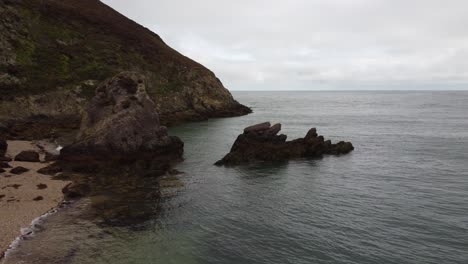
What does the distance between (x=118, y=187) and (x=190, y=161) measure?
15.4 m

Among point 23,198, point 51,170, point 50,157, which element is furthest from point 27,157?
point 23,198

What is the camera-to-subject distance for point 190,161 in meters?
50.2

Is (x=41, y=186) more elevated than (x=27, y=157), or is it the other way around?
(x=27, y=157)

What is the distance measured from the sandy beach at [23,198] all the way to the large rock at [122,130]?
600cm

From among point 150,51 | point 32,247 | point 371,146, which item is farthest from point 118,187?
point 150,51

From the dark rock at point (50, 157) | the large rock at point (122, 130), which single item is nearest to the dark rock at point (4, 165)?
the dark rock at point (50, 157)

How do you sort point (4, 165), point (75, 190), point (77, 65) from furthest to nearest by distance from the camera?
point (77, 65)
point (4, 165)
point (75, 190)

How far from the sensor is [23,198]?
30.2 m

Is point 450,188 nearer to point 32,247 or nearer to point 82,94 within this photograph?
point 32,247

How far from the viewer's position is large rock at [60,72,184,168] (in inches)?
1759

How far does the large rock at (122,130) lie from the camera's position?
4469cm

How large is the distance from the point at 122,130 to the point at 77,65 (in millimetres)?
46344

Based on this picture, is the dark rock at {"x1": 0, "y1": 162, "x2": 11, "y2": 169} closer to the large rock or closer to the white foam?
the large rock

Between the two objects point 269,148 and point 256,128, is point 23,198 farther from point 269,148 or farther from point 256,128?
point 256,128
